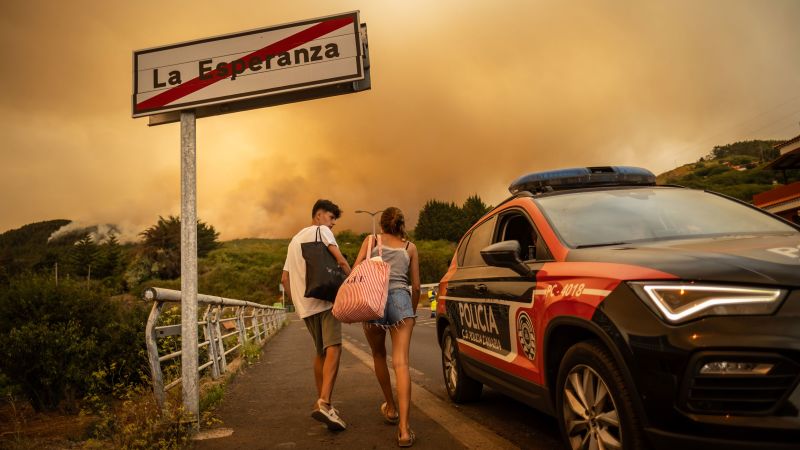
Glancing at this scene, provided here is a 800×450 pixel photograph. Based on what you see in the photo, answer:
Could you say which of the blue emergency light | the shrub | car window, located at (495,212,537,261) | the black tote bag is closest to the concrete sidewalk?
the black tote bag

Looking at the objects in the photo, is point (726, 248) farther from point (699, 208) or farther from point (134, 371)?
point (134, 371)

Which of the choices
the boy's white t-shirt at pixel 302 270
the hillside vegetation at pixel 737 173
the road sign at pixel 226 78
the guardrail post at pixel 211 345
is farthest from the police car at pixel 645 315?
the hillside vegetation at pixel 737 173

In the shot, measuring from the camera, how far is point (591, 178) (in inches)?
189

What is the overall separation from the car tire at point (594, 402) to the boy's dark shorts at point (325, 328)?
226 centimetres

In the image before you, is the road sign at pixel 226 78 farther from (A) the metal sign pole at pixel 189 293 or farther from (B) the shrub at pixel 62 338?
(B) the shrub at pixel 62 338

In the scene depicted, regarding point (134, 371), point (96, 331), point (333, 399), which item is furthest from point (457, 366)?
point (96, 331)

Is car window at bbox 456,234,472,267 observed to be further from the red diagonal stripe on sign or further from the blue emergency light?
the red diagonal stripe on sign

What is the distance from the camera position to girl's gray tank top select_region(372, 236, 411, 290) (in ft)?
15.6

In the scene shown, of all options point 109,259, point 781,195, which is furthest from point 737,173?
point 109,259

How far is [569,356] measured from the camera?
3244 millimetres

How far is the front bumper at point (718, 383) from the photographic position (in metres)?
2.32

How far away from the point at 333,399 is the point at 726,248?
15.3 feet

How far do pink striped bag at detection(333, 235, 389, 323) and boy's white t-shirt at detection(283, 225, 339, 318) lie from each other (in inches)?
24.0

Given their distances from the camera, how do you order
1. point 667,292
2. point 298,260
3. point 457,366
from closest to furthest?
point 667,292
point 298,260
point 457,366
